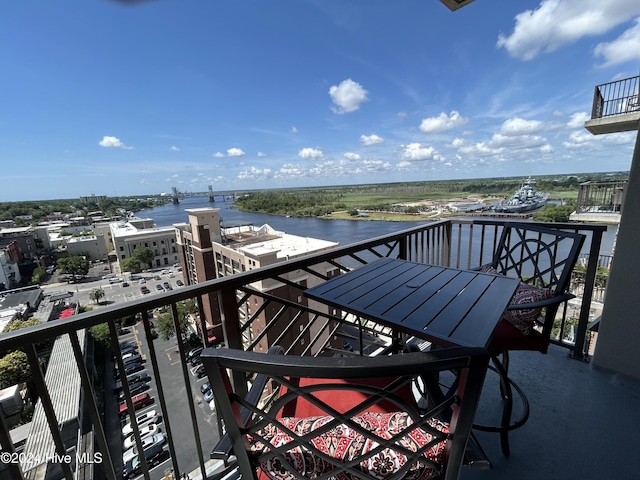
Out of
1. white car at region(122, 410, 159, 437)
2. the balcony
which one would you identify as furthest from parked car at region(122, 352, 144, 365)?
the balcony

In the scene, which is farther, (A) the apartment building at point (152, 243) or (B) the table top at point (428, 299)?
(A) the apartment building at point (152, 243)

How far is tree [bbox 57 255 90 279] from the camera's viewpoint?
25.3m

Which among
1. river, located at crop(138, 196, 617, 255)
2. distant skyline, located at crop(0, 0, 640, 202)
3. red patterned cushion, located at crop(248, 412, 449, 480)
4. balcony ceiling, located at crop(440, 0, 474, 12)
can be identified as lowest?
river, located at crop(138, 196, 617, 255)

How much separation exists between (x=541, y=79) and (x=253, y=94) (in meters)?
14.6

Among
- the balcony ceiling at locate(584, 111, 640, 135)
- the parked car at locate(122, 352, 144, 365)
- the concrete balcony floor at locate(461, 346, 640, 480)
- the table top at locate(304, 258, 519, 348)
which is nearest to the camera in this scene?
the table top at locate(304, 258, 519, 348)

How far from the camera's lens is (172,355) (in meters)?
14.0

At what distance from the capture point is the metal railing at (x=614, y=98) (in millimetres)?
4148

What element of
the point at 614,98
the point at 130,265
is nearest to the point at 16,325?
the point at 614,98

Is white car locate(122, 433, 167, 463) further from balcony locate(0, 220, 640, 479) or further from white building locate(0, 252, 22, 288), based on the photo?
white building locate(0, 252, 22, 288)

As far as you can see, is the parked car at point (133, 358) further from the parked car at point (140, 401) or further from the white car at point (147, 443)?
the white car at point (147, 443)

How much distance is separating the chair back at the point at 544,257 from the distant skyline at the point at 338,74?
1.95 ft

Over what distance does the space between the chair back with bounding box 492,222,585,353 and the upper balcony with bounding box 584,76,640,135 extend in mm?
3678

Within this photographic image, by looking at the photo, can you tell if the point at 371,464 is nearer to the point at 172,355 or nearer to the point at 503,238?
the point at 503,238

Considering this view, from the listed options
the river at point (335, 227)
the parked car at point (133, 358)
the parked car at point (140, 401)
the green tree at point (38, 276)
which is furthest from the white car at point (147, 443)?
the green tree at point (38, 276)
